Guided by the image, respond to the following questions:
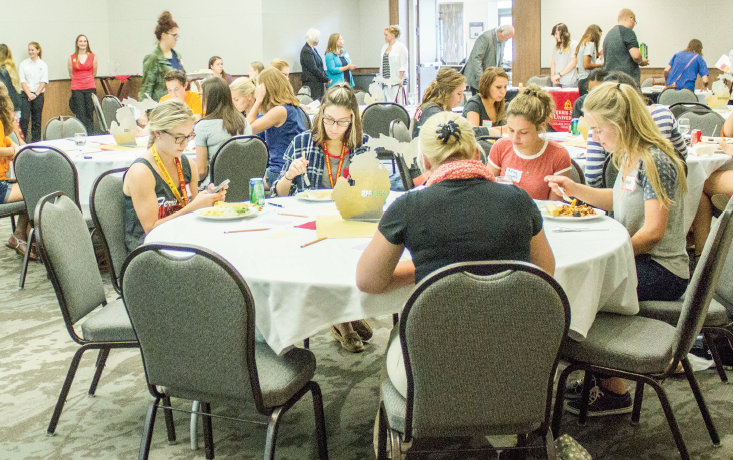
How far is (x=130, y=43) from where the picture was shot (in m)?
12.7

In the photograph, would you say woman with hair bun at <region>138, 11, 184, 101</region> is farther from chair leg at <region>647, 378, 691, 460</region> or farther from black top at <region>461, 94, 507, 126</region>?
chair leg at <region>647, 378, 691, 460</region>

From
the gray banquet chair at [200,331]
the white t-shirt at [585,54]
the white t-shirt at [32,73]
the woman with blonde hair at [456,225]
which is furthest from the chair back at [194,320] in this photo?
the white t-shirt at [32,73]

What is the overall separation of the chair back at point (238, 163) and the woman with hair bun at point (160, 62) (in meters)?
3.37

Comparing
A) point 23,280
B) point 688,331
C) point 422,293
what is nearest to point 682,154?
point 688,331

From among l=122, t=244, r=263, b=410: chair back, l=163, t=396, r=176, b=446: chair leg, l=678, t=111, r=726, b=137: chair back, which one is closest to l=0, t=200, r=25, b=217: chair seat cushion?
l=163, t=396, r=176, b=446: chair leg

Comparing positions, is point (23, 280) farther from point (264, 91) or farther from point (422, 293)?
point (422, 293)

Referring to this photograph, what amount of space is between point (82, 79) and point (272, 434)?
10915 millimetres

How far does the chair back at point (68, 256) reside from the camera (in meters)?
2.38

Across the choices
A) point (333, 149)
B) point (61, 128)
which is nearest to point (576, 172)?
point (333, 149)

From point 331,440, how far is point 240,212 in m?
0.94

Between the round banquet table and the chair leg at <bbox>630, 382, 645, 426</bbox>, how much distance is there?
1.26 ft

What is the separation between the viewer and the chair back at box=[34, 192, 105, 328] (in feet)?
7.82

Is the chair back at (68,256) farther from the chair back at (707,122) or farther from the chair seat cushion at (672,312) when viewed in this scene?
the chair back at (707,122)

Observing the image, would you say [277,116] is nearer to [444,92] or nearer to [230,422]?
[444,92]
